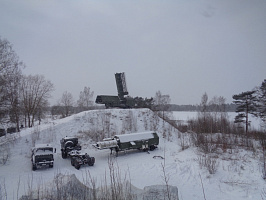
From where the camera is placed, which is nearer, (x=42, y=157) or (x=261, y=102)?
(x=42, y=157)

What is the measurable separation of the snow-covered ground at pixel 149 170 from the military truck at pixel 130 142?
0.61m

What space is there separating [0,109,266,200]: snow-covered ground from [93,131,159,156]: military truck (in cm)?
61

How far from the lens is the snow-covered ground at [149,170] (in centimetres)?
680

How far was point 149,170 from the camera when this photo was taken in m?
9.36

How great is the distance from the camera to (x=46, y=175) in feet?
28.3

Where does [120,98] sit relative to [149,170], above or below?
above

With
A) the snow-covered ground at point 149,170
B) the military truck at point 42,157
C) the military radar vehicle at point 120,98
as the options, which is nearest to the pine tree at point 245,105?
the snow-covered ground at point 149,170

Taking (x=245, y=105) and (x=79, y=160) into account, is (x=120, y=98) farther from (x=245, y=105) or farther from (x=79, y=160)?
(x=245, y=105)

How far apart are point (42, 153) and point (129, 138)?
591cm

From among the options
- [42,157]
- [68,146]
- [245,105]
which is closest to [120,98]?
[68,146]

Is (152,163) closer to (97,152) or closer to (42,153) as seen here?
(97,152)

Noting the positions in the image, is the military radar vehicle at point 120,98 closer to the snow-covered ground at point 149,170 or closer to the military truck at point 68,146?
the snow-covered ground at point 149,170

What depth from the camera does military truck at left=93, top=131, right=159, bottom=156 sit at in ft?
38.4

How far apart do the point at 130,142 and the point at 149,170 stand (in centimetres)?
355
